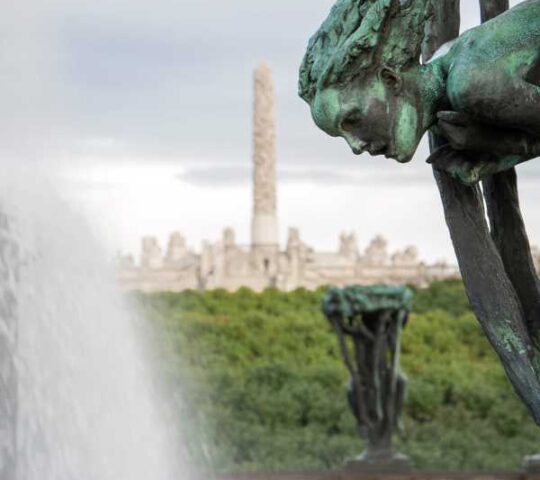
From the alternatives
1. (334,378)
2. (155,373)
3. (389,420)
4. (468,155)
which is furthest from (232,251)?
(468,155)

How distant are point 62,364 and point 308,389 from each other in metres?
9.74

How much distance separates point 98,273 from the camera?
37.0 ft

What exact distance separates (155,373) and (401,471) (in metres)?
4.21

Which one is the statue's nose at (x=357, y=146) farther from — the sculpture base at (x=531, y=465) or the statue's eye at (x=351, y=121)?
the sculpture base at (x=531, y=465)

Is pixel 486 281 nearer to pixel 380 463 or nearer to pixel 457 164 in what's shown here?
pixel 457 164

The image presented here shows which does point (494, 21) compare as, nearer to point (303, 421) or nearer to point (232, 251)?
point (303, 421)

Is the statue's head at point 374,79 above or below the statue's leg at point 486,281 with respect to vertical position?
above

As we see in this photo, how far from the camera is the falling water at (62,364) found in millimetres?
8461

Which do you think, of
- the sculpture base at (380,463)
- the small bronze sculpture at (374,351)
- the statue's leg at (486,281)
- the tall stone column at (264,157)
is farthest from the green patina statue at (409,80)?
the tall stone column at (264,157)

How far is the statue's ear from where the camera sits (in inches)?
96.3

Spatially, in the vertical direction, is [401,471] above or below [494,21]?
below

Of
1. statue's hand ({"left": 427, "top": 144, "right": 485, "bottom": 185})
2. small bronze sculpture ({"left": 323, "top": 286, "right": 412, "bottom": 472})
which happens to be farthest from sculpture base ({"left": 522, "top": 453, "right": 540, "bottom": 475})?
statue's hand ({"left": 427, "top": 144, "right": 485, "bottom": 185})

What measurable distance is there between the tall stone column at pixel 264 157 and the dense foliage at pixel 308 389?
71.7 feet

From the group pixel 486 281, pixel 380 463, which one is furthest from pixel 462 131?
pixel 380 463
